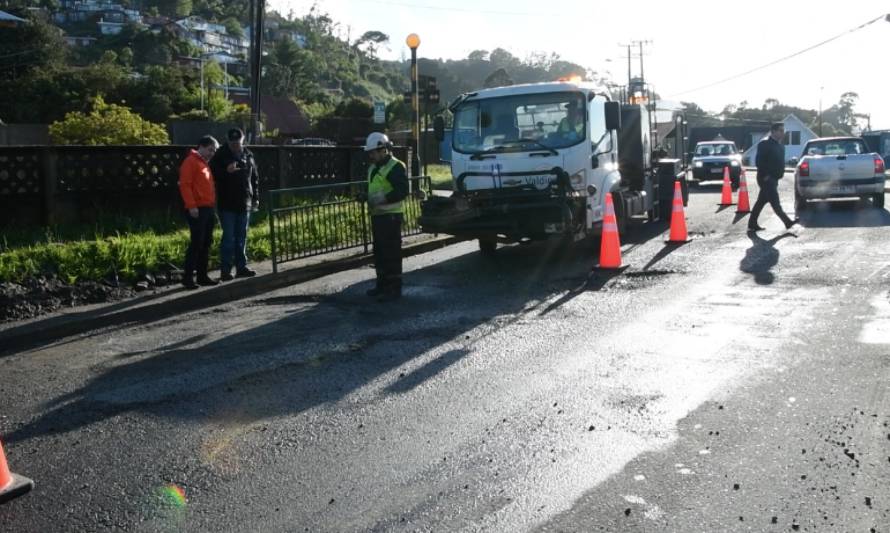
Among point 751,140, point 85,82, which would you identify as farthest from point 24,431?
point 751,140

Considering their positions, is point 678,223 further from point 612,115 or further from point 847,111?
point 847,111

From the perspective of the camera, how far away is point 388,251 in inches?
411

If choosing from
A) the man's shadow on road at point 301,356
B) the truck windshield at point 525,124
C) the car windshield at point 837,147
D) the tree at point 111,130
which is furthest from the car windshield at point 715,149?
the man's shadow on road at point 301,356

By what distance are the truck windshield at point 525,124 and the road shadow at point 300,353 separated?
217 cm

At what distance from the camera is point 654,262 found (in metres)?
12.7

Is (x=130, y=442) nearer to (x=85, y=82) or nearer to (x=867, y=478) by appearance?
(x=867, y=478)

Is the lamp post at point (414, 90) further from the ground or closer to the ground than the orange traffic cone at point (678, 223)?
further from the ground

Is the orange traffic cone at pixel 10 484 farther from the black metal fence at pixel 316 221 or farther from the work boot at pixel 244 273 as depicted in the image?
the black metal fence at pixel 316 221

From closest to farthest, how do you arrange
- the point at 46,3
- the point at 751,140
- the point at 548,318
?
the point at 548,318
the point at 751,140
the point at 46,3

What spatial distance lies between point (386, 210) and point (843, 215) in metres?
12.4

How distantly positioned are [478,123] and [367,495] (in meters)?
9.61

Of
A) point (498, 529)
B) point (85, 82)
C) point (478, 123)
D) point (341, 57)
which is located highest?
point (341, 57)

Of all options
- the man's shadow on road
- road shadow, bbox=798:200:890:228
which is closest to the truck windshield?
Answer: the man's shadow on road

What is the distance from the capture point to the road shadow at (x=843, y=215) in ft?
56.2
